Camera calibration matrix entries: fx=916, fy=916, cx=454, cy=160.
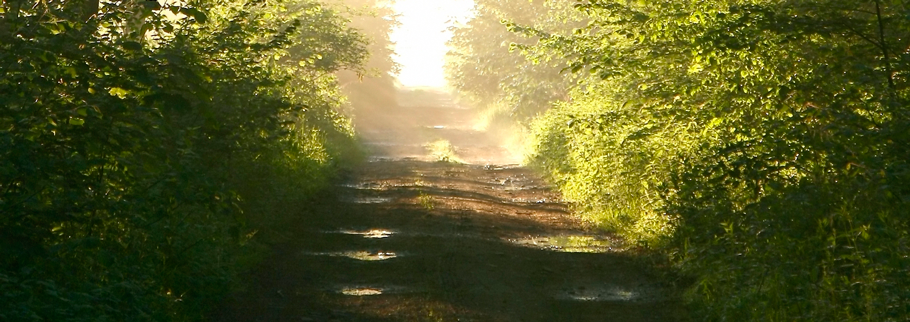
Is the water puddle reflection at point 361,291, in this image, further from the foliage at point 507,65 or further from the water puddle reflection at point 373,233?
the foliage at point 507,65

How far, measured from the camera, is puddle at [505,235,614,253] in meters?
12.9

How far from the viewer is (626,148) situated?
15.4 meters

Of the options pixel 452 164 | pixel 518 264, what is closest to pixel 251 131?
pixel 518 264

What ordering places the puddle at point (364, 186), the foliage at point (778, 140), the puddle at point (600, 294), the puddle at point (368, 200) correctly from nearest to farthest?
the foliage at point (778, 140) → the puddle at point (600, 294) → the puddle at point (368, 200) → the puddle at point (364, 186)

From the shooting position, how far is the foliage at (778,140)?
295 inches

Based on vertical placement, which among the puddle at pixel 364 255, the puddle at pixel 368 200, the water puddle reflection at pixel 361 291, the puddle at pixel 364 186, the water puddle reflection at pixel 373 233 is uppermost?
the puddle at pixel 364 186

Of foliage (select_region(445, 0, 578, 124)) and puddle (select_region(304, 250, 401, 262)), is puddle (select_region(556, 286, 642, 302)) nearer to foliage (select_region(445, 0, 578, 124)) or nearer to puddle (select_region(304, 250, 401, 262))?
puddle (select_region(304, 250, 401, 262))

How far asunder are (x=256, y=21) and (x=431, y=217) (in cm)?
486

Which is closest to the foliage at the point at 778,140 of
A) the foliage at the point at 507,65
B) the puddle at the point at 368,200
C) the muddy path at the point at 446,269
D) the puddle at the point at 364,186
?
the muddy path at the point at 446,269

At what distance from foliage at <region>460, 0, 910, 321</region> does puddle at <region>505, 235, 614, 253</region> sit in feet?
2.65

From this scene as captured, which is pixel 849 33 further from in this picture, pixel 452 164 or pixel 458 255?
pixel 452 164

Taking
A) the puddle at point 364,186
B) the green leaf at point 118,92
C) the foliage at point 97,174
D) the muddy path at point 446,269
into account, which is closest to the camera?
the foliage at point 97,174

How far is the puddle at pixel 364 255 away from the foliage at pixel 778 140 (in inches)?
135

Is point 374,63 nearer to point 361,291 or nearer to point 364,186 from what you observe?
point 364,186
